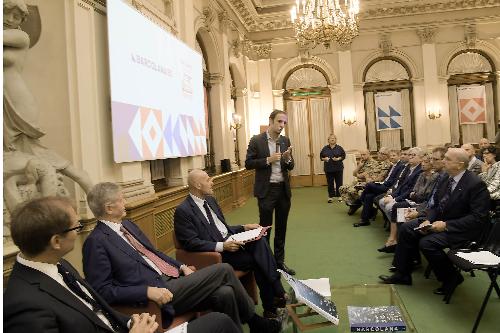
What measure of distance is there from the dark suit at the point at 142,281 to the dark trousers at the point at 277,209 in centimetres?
152

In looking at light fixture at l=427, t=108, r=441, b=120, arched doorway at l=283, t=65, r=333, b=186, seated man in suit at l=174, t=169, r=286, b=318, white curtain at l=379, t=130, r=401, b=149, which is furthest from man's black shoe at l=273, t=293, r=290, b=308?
light fixture at l=427, t=108, r=441, b=120

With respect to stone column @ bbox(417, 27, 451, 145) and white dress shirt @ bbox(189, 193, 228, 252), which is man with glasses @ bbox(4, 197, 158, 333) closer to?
white dress shirt @ bbox(189, 193, 228, 252)

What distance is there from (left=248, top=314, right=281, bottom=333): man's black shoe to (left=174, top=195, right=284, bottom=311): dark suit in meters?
0.44

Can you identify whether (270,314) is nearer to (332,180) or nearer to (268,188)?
(268,188)

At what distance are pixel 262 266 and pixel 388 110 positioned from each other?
34.6 feet

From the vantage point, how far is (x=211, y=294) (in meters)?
2.60

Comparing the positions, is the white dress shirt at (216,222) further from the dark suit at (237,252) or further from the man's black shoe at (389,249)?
the man's black shoe at (389,249)

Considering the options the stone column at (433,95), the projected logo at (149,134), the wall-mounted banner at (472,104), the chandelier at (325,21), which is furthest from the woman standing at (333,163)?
the wall-mounted banner at (472,104)

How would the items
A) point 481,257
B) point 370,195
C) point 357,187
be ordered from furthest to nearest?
point 357,187, point 370,195, point 481,257

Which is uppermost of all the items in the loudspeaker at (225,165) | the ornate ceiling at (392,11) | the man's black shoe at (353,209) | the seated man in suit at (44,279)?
the ornate ceiling at (392,11)

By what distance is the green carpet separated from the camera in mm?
3143

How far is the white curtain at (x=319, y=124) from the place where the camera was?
12.9 m

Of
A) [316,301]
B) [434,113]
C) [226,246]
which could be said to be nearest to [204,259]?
[226,246]

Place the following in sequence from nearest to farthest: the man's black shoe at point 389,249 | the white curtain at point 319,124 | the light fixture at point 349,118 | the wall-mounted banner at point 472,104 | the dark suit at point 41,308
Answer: the dark suit at point 41,308 < the man's black shoe at point 389,249 < the wall-mounted banner at point 472,104 < the light fixture at point 349,118 < the white curtain at point 319,124
